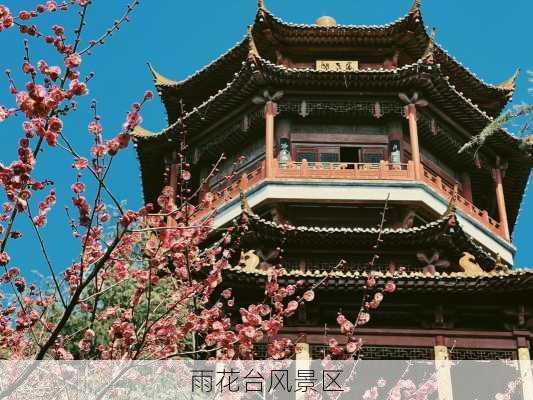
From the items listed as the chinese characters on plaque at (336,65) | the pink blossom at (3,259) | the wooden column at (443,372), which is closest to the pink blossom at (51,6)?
the pink blossom at (3,259)

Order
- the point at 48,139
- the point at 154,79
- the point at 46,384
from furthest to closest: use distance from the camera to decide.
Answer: the point at 154,79 < the point at 46,384 < the point at 48,139

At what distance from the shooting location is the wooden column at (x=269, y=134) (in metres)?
20.5

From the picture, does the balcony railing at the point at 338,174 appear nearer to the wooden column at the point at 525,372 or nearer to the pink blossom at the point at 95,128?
the wooden column at the point at 525,372

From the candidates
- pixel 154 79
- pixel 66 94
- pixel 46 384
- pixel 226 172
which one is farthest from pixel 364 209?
pixel 66 94

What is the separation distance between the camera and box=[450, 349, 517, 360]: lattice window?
1497 cm

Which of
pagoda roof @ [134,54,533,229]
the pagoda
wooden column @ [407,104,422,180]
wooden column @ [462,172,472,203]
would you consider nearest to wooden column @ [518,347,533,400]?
the pagoda

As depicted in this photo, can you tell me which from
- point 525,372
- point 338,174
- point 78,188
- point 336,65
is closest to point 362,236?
point 338,174

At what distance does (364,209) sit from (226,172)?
476 centimetres

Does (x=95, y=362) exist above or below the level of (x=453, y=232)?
below

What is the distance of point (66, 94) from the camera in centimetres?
649

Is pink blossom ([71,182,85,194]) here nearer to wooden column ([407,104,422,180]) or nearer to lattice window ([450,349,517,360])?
lattice window ([450,349,517,360])

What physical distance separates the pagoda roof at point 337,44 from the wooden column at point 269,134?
1.86 metres

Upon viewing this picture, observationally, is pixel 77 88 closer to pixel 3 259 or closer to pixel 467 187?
pixel 3 259

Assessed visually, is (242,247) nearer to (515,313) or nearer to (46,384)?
(515,313)
